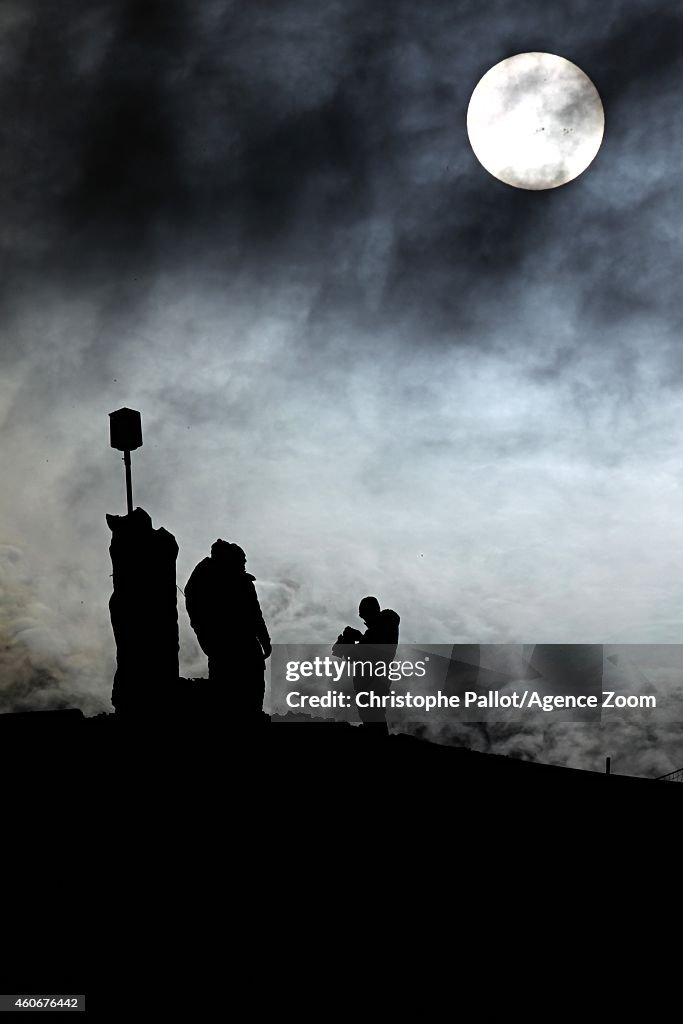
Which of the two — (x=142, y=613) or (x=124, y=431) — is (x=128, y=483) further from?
(x=142, y=613)

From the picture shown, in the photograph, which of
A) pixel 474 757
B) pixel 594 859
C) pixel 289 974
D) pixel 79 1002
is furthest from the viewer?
pixel 474 757

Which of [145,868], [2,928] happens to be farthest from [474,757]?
[2,928]

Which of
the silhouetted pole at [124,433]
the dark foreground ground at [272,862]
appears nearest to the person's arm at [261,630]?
the dark foreground ground at [272,862]

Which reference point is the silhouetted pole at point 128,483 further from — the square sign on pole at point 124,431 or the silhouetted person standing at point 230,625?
the silhouetted person standing at point 230,625

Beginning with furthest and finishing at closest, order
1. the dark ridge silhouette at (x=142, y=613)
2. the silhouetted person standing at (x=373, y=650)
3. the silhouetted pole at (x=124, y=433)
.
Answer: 1. the silhouetted pole at (x=124, y=433)
2. the silhouetted person standing at (x=373, y=650)
3. the dark ridge silhouette at (x=142, y=613)

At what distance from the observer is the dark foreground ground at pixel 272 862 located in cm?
826

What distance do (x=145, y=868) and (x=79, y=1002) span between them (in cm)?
214

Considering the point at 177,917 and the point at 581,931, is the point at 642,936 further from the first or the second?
the point at 177,917

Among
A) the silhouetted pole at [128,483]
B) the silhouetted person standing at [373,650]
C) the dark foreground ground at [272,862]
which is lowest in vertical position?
the dark foreground ground at [272,862]

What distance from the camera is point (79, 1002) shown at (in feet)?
25.0

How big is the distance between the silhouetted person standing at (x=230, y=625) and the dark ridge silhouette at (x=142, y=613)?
497 mm

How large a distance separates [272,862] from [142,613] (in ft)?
22.6

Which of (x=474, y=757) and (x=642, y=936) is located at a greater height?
(x=474, y=757)

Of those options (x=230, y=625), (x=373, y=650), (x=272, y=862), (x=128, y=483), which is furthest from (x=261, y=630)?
(x=272, y=862)
